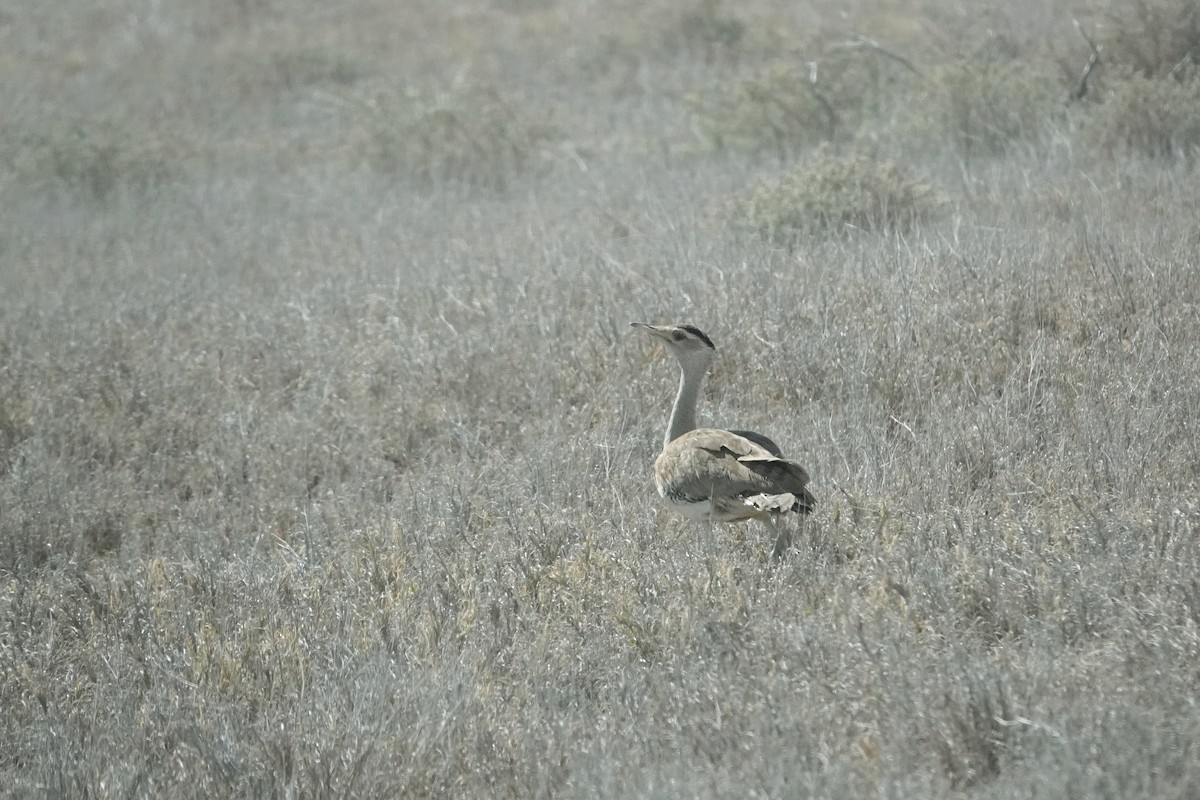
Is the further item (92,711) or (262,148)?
(262,148)

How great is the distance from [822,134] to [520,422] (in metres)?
6.12

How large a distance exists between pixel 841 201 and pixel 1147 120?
2681 mm

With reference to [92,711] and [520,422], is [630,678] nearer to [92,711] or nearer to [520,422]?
[92,711]

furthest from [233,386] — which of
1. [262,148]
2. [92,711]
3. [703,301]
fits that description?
[262,148]

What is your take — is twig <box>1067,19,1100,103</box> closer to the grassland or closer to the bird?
the grassland

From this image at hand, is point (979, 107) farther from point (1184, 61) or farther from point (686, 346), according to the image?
point (686, 346)

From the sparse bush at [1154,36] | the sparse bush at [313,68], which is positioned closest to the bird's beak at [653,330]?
the sparse bush at [1154,36]

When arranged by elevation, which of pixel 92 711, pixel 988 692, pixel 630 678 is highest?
pixel 988 692

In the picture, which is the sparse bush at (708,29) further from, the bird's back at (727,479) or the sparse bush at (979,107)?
the bird's back at (727,479)

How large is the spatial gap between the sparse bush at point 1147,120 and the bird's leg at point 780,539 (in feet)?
19.1

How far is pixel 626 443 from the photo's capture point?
6.03 m

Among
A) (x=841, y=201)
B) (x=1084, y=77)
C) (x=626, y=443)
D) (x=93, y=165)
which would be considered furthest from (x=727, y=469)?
(x=93, y=165)

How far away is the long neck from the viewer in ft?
16.9

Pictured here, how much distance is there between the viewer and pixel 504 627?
4.25 metres
